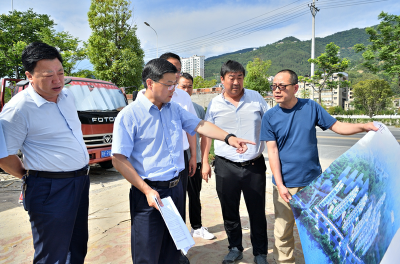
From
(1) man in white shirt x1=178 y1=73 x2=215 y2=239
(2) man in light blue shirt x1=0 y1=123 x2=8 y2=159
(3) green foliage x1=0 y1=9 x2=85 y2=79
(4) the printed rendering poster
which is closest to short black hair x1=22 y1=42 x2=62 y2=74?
(2) man in light blue shirt x1=0 y1=123 x2=8 y2=159

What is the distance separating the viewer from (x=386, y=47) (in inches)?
576

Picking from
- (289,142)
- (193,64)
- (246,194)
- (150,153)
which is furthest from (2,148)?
(193,64)

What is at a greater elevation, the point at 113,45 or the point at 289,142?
the point at 113,45

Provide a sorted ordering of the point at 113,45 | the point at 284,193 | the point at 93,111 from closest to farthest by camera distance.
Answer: the point at 284,193
the point at 93,111
the point at 113,45

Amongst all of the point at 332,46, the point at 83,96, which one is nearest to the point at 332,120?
the point at 83,96

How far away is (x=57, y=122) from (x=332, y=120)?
7.53 ft

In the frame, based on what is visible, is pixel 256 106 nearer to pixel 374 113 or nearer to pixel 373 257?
pixel 373 257

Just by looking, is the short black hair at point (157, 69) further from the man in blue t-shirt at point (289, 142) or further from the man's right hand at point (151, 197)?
the man in blue t-shirt at point (289, 142)

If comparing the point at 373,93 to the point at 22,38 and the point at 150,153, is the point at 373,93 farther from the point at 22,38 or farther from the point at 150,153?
the point at 150,153

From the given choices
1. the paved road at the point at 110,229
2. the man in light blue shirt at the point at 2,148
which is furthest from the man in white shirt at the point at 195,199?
the man in light blue shirt at the point at 2,148

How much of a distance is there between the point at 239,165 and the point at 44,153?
172 cm

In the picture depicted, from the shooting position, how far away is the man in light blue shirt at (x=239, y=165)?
268cm

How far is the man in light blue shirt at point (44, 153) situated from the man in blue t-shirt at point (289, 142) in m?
1.70

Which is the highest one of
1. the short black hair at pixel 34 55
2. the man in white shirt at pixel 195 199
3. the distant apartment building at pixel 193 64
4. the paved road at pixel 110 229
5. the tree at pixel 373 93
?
the distant apartment building at pixel 193 64
